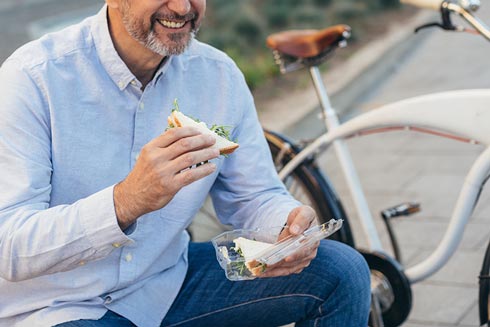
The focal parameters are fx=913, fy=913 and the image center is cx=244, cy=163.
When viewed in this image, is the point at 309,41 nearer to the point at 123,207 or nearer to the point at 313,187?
the point at 313,187

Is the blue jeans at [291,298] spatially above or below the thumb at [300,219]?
below

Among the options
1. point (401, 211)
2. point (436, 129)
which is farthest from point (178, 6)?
point (401, 211)

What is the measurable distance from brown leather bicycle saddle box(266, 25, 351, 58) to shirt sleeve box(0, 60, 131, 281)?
5.21 feet

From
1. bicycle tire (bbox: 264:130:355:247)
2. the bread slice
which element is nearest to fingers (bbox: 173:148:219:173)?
the bread slice

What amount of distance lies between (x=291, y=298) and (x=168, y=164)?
2.35 ft

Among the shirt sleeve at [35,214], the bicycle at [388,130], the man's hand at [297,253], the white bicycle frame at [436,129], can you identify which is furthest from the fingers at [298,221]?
the white bicycle frame at [436,129]

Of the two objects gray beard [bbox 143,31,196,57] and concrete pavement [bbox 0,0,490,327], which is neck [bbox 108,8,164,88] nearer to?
gray beard [bbox 143,31,196,57]

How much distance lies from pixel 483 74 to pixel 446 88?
39cm

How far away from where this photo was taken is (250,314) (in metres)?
2.61

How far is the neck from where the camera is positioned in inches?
101

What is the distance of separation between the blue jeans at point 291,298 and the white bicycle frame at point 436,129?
2.44ft

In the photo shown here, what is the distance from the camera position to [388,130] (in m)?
3.45

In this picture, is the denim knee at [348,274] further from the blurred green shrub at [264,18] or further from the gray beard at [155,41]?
the blurred green shrub at [264,18]

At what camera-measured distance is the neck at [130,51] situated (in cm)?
255
